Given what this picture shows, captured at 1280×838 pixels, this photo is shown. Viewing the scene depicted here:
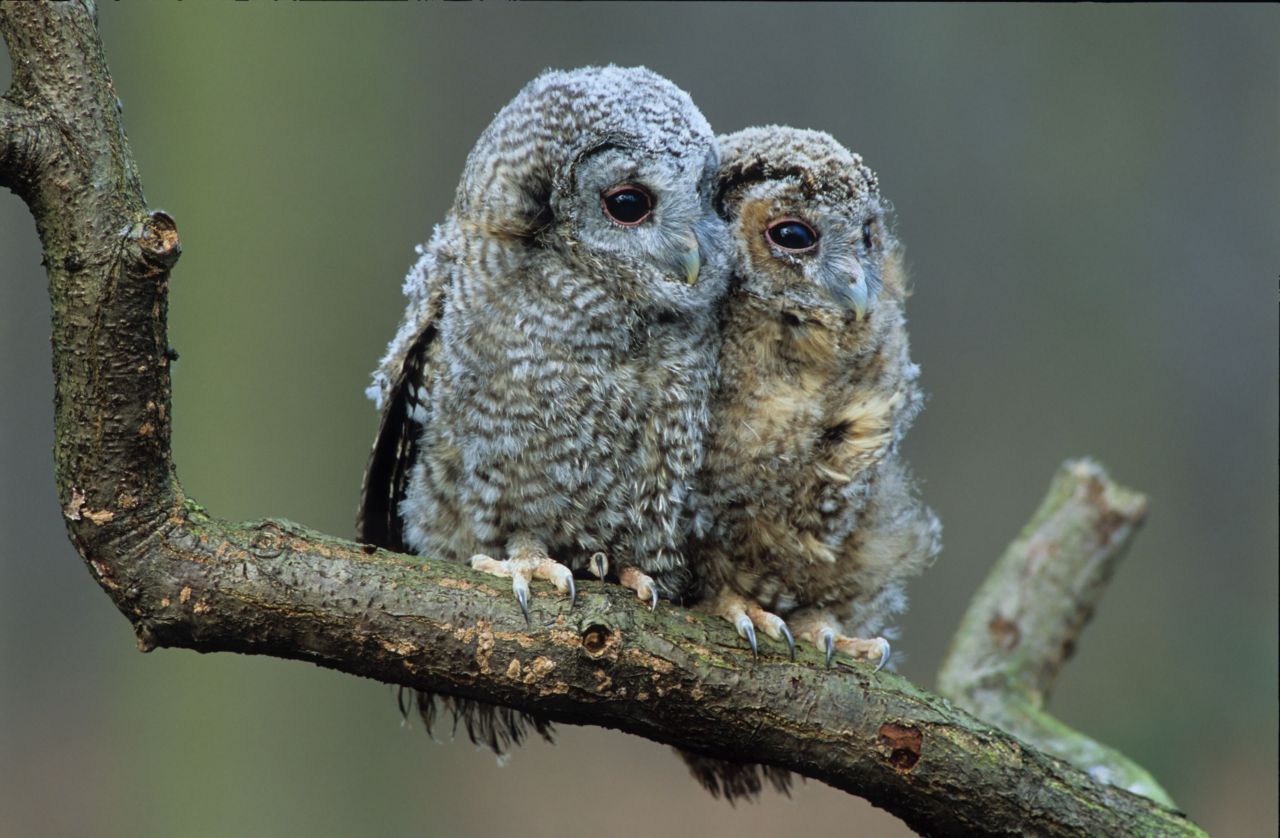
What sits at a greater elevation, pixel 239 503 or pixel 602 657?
pixel 602 657

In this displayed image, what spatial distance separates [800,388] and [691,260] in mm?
319

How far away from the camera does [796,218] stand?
1701 millimetres

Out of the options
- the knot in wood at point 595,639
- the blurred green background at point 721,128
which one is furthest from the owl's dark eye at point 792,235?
the blurred green background at point 721,128

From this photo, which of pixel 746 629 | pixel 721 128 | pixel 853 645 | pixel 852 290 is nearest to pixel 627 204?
pixel 852 290

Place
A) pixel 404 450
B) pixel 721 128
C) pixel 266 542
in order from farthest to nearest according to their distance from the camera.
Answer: pixel 721 128, pixel 404 450, pixel 266 542

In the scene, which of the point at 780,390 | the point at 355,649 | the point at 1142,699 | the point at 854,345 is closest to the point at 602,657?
the point at 355,649

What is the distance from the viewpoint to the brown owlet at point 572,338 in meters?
1.58

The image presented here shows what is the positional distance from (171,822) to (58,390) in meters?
1.63

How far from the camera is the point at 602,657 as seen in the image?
58.1 inches

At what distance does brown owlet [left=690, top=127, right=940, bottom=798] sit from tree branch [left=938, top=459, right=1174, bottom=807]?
94 centimetres

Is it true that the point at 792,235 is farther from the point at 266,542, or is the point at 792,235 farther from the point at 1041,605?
the point at 1041,605

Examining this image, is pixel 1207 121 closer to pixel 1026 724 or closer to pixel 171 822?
pixel 1026 724

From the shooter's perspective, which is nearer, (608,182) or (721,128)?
(608,182)

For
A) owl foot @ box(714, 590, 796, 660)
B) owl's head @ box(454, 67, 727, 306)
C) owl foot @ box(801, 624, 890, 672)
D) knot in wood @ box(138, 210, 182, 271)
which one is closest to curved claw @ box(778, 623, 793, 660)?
owl foot @ box(714, 590, 796, 660)
